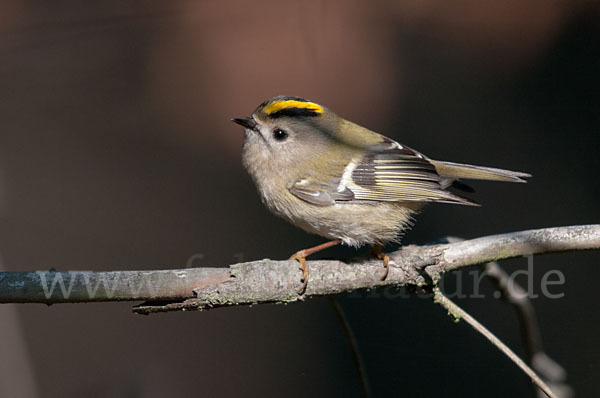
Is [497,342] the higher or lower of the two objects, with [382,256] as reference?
lower

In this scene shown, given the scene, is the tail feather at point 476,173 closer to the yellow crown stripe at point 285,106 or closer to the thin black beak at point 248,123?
the yellow crown stripe at point 285,106

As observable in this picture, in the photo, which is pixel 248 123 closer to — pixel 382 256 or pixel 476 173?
pixel 382 256

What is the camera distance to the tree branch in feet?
3.80

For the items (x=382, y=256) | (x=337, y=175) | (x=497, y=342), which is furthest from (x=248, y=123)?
(x=497, y=342)

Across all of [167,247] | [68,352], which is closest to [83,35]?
[167,247]

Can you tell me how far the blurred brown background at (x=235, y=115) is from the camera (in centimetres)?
236

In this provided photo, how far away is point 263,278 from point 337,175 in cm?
55

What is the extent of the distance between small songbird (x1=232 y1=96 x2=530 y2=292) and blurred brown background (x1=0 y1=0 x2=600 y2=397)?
0.66 m

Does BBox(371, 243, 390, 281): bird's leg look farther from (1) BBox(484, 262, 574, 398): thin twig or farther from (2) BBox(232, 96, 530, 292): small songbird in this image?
(1) BBox(484, 262, 574, 398): thin twig

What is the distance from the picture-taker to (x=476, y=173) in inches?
70.5

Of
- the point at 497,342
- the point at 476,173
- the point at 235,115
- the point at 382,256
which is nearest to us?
the point at 497,342

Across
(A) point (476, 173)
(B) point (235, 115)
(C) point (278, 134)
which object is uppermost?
(B) point (235, 115)

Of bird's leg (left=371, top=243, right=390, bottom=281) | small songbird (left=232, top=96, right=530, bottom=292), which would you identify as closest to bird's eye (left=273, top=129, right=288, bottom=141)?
small songbird (left=232, top=96, right=530, bottom=292)

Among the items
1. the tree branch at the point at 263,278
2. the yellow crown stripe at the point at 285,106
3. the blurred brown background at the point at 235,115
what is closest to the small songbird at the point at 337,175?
the yellow crown stripe at the point at 285,106
